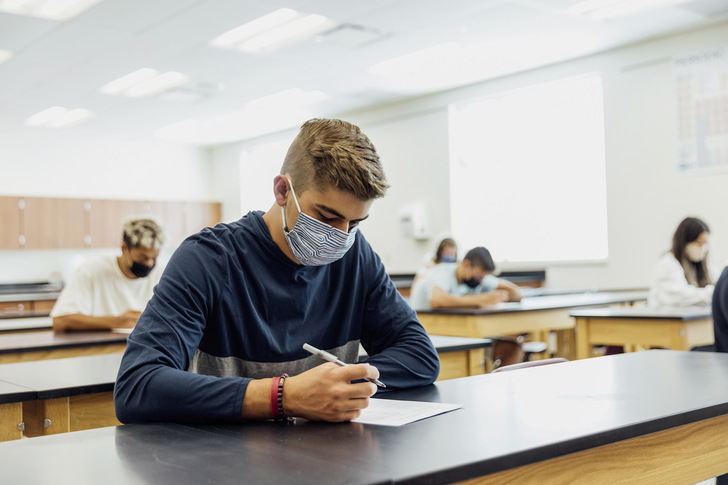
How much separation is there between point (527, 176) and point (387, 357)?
6482 mm

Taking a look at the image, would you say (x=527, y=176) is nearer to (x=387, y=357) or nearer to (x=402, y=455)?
(x=387, y=357)

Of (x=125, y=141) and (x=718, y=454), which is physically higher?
(x=125, y=141)

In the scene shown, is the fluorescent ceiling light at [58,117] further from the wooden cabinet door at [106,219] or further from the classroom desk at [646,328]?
the classroom desk at [646,328]

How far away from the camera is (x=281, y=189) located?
154 centimetres

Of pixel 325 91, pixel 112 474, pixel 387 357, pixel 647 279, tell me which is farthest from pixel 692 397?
pixel 325 91

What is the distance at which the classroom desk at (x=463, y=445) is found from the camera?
0.95 m

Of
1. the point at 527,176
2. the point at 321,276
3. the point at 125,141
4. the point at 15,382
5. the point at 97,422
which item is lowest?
the point at 97,422

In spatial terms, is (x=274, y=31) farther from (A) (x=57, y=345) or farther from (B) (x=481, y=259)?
(A) (x=57, y=345)

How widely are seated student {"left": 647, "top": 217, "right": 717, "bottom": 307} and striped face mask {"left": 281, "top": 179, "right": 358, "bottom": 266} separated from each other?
3793 millimetres

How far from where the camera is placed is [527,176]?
781cm

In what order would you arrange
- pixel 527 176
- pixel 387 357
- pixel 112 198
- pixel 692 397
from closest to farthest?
pixel 692 397
pixel 387 357
pixel 527 176
pixel 112 198


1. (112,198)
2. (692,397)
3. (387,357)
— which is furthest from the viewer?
(112,198)

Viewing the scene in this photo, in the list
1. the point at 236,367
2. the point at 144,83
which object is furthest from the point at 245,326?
the point at 144,83

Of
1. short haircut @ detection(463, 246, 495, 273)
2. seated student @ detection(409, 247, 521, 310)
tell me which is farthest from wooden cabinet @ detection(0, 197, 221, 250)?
short haircut @ detection(463, 246, 495, 273)
